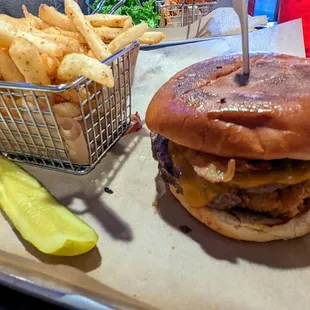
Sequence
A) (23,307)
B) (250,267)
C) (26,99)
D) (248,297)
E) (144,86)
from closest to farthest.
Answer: (23,307)
(248,297)
(250,267)
(26,99)
(144,86)

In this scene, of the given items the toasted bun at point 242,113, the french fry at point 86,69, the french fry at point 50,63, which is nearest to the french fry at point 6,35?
the french fry at point 50,63

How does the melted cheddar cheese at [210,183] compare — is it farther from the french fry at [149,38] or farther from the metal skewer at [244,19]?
the french fry at [149,38]

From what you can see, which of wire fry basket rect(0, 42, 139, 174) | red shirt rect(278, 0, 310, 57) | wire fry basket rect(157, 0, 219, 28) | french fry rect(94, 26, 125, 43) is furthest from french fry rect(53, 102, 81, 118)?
wire fry basket rect(157, 0, 219, 28)

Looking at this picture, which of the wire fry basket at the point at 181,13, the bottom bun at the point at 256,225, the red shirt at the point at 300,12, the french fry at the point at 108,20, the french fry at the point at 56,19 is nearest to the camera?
the bottom bun at the point at 256,225

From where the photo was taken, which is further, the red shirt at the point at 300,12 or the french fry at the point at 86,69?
the red shirt at the point at 300,12

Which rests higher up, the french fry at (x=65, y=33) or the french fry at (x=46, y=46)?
the french fry at (x=46, y=46)

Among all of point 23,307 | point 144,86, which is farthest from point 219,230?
point 144,86

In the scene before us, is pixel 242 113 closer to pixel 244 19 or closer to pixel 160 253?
pixel 244 19

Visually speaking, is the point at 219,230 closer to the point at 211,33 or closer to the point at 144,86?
the point at 144,86
